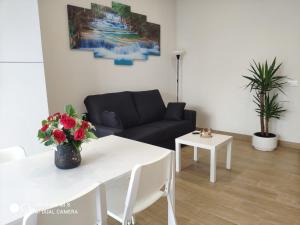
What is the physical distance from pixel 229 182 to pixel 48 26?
2937mm

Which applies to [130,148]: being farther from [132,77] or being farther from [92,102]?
[132,77]

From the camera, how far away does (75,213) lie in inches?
37.9

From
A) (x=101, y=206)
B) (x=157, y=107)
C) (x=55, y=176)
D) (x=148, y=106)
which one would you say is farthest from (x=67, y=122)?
(x=157, y=107)

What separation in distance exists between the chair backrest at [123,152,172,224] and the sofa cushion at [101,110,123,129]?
1546 millimetres

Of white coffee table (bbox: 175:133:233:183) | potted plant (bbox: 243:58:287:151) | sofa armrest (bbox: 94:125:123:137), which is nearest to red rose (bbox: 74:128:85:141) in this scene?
sofa armrest (bbox: 94:125:123:137)

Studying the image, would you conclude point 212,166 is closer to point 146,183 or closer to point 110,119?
point 110,119

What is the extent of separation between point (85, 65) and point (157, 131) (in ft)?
4.70

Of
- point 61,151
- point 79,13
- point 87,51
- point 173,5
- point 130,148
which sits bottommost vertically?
point 130,148

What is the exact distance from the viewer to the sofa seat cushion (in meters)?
3.00

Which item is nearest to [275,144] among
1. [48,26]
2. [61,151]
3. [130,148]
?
[130,148]

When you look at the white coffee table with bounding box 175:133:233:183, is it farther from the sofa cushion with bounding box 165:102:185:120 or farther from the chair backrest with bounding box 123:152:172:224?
the chair backrest with bounding box 123:152:172:224

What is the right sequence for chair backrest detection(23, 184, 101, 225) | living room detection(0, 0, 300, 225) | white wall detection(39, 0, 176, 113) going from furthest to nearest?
white wall detection(39, 0, 176, 113) → living room detection(0, 0, 300, 225) → chair backrest detection(23, 184, 101, 225)

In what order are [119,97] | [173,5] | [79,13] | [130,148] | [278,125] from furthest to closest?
[173,5] < [278,125] < [119,97] < [79,13] < [130,148]

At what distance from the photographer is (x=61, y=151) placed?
4.36 feet
